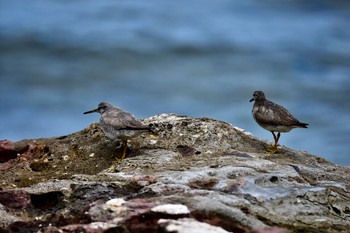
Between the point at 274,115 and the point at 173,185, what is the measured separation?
5.74m

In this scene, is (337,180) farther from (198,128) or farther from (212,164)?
(198,128)

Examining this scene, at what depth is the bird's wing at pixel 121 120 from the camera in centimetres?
1050

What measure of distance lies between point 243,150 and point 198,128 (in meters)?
0.72

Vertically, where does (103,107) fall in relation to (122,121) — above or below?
above

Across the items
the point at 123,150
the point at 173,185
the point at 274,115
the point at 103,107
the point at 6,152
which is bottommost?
the point at 173,185

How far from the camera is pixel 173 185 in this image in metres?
6.98

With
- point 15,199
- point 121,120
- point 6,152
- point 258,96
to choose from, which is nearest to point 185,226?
point 15,199

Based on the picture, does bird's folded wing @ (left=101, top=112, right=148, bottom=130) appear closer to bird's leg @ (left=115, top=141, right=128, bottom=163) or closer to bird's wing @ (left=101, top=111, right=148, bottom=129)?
bird's wing @ (left=101, top=111, right=148, bottom=129)

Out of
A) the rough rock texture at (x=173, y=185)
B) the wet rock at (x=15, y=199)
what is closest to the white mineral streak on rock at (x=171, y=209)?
the rough rock texture at (x=173, y=185)

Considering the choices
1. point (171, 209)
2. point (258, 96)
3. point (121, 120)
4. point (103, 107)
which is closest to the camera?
point (171, 209)

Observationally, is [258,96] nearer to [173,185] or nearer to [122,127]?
[122,127]

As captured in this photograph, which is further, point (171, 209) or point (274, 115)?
point (274, 115)

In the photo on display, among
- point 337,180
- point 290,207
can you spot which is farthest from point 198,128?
point 290,207

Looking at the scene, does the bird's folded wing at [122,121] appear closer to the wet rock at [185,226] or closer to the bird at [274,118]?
the bird at [274,118]
